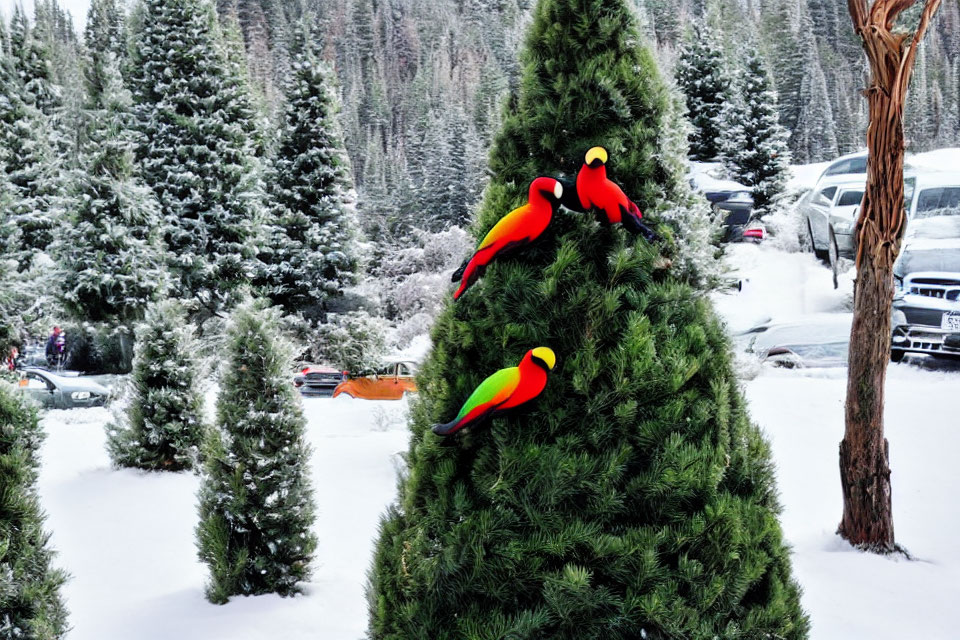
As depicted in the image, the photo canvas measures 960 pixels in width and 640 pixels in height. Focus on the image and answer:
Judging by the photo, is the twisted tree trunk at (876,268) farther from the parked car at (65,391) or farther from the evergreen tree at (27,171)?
the evergreen tree at (27,171)

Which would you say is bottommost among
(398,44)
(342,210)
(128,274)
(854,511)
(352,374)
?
(352,374)

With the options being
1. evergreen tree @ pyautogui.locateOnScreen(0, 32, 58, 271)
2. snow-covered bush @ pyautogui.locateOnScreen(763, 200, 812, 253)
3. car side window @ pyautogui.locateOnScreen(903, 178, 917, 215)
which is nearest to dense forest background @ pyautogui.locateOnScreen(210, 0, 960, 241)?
snow-covered bush @ pyautogui.locateOnScreen(763, 200, 812, 253)

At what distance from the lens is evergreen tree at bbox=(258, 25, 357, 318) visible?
64.4ft

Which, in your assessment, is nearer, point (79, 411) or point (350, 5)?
point (79, 411)

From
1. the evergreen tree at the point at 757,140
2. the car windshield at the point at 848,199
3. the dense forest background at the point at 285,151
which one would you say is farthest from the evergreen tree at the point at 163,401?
the evergreen tree at the point at 757,140

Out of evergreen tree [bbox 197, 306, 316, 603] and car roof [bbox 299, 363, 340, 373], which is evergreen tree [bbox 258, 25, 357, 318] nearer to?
car roof [bbox 299, 363, 340, 373]

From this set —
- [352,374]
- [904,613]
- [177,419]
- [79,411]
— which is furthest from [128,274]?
[904,613]

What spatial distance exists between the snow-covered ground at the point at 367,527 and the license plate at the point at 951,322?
47 centimetres

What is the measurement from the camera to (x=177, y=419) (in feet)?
27.4

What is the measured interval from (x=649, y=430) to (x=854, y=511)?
13.6 ft

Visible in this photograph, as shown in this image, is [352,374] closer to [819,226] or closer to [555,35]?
[819,226]

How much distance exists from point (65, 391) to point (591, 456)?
14.7 metres

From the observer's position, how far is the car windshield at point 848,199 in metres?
12.7

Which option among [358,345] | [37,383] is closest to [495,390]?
[358,345]
